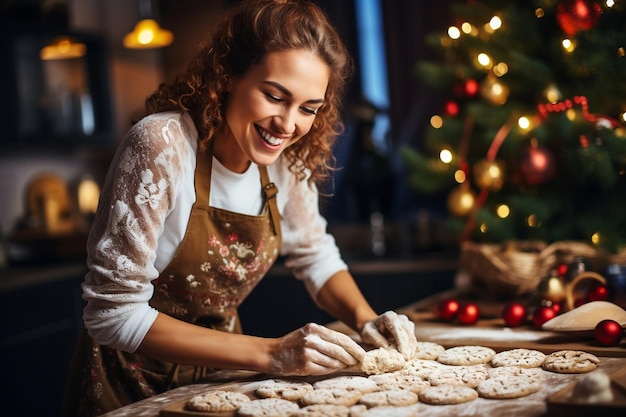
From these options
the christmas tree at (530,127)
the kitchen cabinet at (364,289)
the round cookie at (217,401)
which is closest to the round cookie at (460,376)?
the round cookie at (217,401)

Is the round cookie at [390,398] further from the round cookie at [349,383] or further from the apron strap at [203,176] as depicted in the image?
the apron strap at [203,176]

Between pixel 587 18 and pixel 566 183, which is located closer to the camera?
pixel 587 18

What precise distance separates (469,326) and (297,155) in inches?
22.2

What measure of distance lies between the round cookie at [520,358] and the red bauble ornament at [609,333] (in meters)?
0.12

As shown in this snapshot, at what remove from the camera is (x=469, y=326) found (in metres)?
1.90

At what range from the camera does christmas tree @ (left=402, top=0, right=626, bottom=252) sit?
2.20m

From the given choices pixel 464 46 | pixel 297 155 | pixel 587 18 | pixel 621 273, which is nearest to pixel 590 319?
pixel 621 273

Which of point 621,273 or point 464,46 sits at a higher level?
point 464,46

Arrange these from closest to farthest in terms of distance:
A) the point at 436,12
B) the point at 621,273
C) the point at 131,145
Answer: the point at 131,145
the point at 621,273
the point at 436,12

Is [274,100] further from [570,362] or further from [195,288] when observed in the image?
[570,362]

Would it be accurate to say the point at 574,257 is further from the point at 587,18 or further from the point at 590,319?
the point at 587,18

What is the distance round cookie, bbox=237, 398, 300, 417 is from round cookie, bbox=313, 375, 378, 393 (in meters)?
0.11

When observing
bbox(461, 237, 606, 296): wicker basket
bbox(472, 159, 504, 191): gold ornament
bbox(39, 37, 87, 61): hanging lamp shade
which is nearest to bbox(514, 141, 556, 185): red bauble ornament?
bbox(472, 159, 504, 191): gold ornament

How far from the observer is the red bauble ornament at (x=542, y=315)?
1.78 metres
